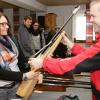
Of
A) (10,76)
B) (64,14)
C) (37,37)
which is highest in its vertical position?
(64,14)

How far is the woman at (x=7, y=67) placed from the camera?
1.88 metres

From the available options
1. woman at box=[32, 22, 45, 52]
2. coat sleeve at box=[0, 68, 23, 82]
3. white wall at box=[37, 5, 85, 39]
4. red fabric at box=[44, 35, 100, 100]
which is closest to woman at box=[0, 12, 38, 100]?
coat sleeve at box=[0, 68, 23, 82]

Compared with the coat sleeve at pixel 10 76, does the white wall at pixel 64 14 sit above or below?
above

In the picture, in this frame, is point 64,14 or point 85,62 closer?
point 85,62

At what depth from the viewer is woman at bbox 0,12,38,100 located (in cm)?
188

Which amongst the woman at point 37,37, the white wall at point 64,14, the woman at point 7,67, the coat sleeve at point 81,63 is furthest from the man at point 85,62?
the white wall at point 64,14

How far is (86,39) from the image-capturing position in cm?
845

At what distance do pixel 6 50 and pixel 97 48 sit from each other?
1.06 metres

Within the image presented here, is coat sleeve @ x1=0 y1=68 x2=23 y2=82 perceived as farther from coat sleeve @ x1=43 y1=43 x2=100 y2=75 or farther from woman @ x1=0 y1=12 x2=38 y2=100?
coat sleeve @ x1=43 y1=43 x2=100 y2=75

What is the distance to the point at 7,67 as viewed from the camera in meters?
1.99

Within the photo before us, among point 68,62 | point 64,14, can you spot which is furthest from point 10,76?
point 64,14

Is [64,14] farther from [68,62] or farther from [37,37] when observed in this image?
[68,62]

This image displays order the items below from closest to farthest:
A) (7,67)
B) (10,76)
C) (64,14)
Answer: (10,76) → (7,67) → (64,14)

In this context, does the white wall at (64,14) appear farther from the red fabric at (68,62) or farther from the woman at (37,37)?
the red fabric at (68,62)
